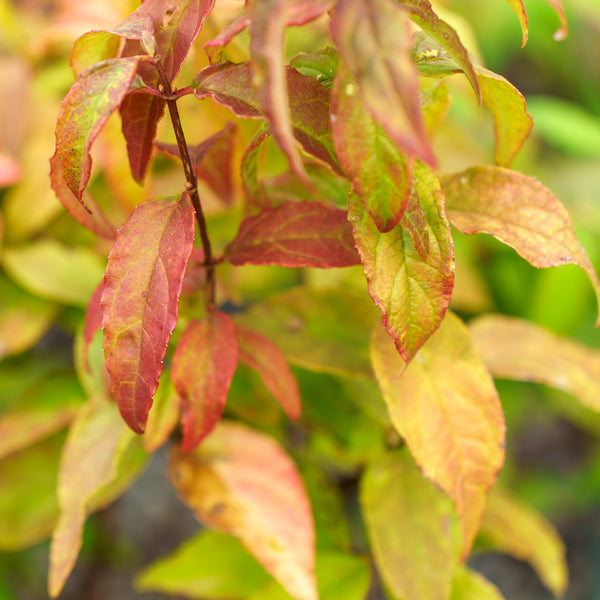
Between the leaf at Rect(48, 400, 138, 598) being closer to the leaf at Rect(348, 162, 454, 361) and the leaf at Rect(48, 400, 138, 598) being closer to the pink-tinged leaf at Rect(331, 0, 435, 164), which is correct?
the leaf at Rect(348, 162, 454, 361)

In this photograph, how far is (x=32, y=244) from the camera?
933 mm

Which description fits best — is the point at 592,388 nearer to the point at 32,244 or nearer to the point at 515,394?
the point at 515,394

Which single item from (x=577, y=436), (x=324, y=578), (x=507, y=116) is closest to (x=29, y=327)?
(x=324, y=578)

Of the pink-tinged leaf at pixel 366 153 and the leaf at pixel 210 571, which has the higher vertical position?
the pink-tinged leaf at pixel 366 153

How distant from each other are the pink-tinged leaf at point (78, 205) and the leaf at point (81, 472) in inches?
8.3

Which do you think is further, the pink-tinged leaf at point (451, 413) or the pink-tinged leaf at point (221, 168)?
the pink-tinged leaf at point (221, 168)

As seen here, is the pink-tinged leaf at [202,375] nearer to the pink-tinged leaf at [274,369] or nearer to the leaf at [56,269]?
the pink-tinged leaf at [274,369]

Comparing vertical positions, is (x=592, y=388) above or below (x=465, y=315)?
above

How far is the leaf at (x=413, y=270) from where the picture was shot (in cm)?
44

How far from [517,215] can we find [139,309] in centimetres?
32

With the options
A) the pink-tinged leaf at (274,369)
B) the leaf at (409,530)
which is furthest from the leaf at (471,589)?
the pink-tinged leaf at (274,369)

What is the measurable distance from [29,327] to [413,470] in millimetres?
568

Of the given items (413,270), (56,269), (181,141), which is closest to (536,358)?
(413,270)

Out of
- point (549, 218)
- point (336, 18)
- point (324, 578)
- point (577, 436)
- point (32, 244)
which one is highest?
point (336, 18)
